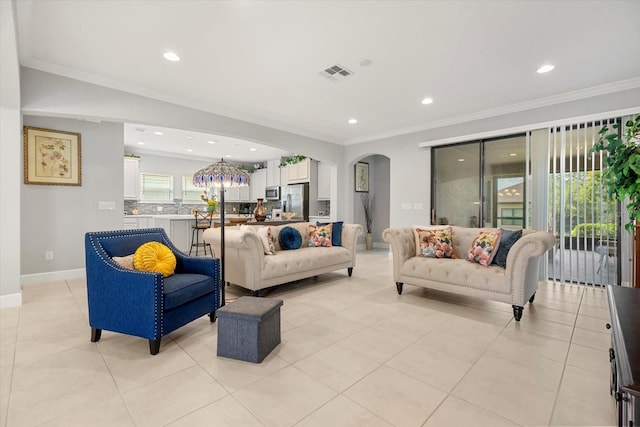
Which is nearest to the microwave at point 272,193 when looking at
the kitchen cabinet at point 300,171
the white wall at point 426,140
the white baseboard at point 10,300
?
the kitchen cabinet at point 300,171

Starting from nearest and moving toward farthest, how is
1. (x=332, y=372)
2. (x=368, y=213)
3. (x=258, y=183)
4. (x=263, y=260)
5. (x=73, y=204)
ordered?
(x=332, y=372) → (x=263, y=260) → (x=73, y=204) → (x=368, y=213) → (x=258, y=183)

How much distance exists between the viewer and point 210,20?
8.18 feet

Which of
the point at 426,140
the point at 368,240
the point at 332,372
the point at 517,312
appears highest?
the point at 426,140

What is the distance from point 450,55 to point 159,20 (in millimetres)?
2770

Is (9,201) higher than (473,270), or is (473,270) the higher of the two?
(9,201)

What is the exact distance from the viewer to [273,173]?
28.8 feet

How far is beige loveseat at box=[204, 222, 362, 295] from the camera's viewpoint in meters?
3.34

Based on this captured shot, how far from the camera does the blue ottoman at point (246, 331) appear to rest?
200 centimetres

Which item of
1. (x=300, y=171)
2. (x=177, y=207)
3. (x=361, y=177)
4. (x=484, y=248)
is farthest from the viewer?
(x=177, y=207)

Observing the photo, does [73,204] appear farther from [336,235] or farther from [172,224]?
[336,235]

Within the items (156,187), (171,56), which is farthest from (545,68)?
(156,187)

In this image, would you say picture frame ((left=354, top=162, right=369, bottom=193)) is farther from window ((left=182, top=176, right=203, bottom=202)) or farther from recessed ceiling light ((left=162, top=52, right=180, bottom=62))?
recessed ceiling light ((left=162, top=52, right=180, bottom=62))

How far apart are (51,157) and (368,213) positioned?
6.22 meters

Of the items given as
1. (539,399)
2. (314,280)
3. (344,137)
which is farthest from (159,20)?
(344,137)
